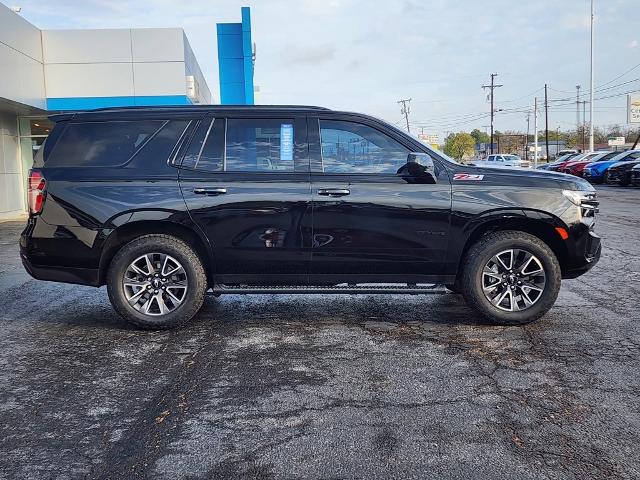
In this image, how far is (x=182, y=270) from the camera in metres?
5.76

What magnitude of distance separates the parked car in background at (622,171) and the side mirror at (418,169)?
25.0 meters

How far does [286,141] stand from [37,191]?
7.60ft

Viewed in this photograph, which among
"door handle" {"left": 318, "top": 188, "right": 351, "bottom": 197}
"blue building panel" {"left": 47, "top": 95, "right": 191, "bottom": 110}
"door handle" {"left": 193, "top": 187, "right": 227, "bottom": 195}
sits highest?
"blue building panel" {"left": 47, "top": 95, "right": 191, "bottom": 110}

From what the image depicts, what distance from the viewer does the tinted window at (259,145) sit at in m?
→ 5.82

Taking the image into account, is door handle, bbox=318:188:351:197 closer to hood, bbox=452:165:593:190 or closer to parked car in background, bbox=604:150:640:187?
hood, bbox=452:165:593:190

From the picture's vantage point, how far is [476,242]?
19.4 ft

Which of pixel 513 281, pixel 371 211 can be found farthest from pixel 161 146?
pixel 513 281

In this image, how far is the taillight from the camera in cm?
576

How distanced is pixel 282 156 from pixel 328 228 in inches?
31.4

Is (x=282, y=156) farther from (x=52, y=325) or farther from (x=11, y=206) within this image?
(x=11, y=206)

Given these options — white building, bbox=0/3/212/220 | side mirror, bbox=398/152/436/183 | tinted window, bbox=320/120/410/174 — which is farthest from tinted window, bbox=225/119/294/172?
white building, bbox=0/3/212/220

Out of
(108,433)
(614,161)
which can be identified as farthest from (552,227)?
(614,161)

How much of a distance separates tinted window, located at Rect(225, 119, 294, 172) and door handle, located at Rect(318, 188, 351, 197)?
1.16ft

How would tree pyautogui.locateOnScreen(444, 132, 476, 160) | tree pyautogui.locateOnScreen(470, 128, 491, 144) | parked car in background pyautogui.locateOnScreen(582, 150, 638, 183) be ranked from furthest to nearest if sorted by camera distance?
tree pyautogui.locateOnScreen(470, 128, 491, 144) → tree pyautogui.locateOnScreen(444, 132, 476, 160) → parked car in background pyautogui.locateOnScreen(582, 150, 638, 183)
